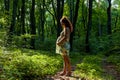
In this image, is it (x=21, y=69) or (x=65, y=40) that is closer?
(x=21, y=69)

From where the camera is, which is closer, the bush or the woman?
the bush

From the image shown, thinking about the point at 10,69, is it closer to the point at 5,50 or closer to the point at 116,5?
the point at 5,50

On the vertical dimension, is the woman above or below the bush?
above

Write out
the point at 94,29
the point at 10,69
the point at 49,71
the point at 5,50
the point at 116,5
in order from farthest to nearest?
the point at 116,5 → the point at 94,29 → the point at 49,71 → the point at 5,50 → the point at 10,69

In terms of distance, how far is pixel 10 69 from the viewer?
24.2 feet

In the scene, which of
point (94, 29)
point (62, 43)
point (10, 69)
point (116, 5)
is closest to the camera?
point (10, 69)

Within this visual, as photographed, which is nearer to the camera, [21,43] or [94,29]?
[21,43]

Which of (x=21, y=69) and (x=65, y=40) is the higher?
(x=65, y=40)


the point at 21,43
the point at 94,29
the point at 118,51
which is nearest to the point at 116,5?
the point at 94,29

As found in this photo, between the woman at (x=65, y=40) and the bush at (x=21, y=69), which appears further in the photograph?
the woman at (x=65, y=40)

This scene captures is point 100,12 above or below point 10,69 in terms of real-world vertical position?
above

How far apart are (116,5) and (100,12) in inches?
526

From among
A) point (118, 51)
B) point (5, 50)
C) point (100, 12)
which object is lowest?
point (118, 51)

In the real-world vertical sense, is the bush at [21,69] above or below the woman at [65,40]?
below
